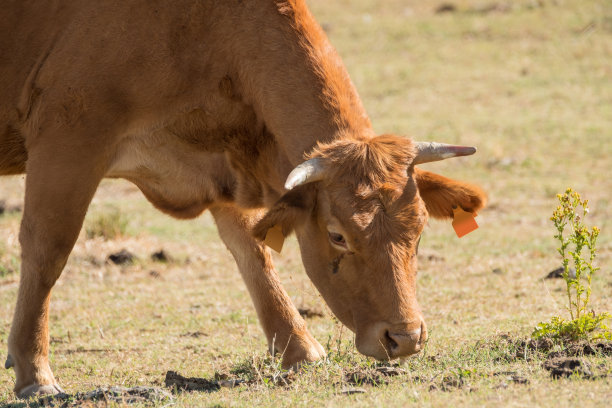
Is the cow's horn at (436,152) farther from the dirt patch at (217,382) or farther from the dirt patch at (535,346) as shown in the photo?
the dirt patch at (217,382)

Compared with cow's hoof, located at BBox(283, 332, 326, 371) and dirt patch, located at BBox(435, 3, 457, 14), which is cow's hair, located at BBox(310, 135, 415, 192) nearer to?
cow's hoof, located at BBox(283, 332, 326, 371)

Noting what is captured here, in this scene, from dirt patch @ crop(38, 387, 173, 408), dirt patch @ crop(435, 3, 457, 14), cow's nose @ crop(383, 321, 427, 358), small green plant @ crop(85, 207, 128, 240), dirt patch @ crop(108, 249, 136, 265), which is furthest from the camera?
dirt patch @ crop(435, 3, 457, 14)

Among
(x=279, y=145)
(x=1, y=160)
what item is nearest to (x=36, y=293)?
(x=1, y=160)

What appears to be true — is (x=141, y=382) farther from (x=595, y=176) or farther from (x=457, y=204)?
(x=595, y=176)

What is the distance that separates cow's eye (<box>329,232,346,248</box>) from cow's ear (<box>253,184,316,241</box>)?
0.21 m

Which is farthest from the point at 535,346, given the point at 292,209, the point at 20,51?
the point at 20,51

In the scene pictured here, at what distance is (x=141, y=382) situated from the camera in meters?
6.29

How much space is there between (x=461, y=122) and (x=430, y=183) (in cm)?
1185

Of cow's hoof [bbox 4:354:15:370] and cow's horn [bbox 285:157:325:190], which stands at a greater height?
cow's horn [bbox 285:157:325:190]

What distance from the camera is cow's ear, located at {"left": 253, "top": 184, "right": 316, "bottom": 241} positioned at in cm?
558

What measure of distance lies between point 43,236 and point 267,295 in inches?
67.6

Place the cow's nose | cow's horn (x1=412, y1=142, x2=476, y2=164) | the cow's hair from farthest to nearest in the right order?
cow's horn (x1=412, y1=142, x2=476, y2=164), the cow's hair, the cow's nose

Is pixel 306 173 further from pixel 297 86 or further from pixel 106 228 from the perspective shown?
pixel 106 228

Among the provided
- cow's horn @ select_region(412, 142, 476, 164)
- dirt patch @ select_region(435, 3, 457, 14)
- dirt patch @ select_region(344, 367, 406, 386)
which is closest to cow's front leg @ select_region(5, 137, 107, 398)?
dirt patch @ select_region(344, 367, 406, 386)
